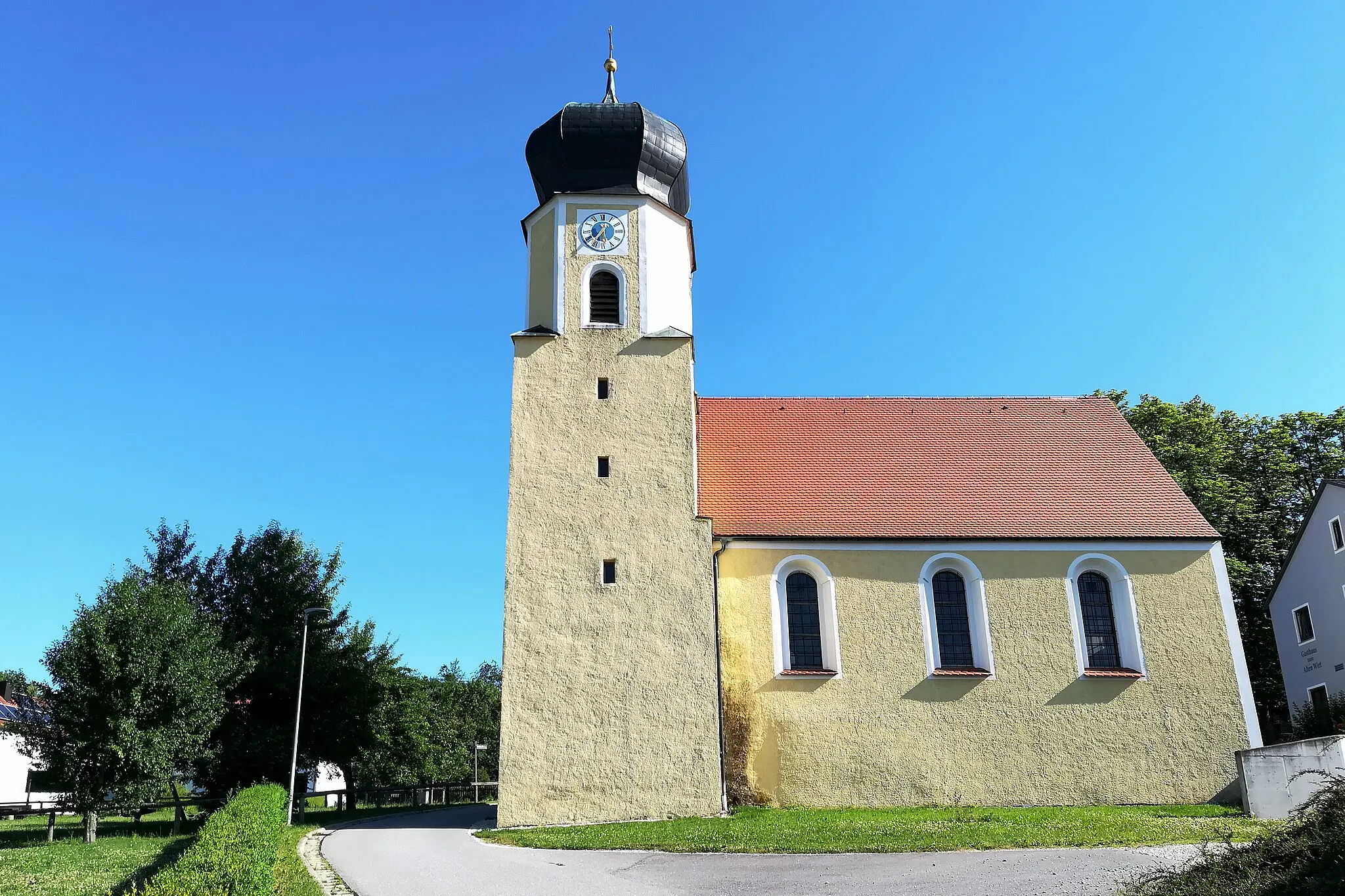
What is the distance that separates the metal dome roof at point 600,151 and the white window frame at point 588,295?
1718 mm

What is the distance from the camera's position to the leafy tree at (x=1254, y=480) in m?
29.0

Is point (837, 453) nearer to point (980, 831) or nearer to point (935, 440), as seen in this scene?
point (935, 440)

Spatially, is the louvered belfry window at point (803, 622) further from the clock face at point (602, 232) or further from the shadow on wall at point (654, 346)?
the clock face at point (602, 232)

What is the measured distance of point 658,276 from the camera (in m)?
21.8

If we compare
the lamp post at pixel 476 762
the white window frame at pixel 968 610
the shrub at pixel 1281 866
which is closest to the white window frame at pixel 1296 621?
the white window frame at pixel 968 610

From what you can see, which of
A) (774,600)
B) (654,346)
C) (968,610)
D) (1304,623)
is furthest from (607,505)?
(1304,623)

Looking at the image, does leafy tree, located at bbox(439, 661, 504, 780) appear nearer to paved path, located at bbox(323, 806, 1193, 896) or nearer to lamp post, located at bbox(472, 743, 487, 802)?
lamp post, located at bbox(472, 743, 487, 802)

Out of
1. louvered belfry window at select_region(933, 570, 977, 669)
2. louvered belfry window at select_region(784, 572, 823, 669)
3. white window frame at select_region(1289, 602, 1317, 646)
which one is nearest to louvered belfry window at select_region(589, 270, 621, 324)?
louvered belfry window at select_region(784, 572, 823, 669)

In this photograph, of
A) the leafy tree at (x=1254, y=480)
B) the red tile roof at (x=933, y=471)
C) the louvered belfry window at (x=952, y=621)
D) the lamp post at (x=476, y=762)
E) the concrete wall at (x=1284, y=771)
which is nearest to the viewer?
the concrete wall at (x=1284, y=771)

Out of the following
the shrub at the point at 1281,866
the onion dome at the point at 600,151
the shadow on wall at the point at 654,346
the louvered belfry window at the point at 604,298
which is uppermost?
the onion dome at the point at 600,151

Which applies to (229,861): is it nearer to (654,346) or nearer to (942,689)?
(654,346)

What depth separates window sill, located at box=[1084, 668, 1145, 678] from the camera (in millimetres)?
19734

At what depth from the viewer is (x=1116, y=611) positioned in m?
20.7

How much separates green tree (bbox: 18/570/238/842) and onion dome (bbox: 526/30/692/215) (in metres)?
12.2
